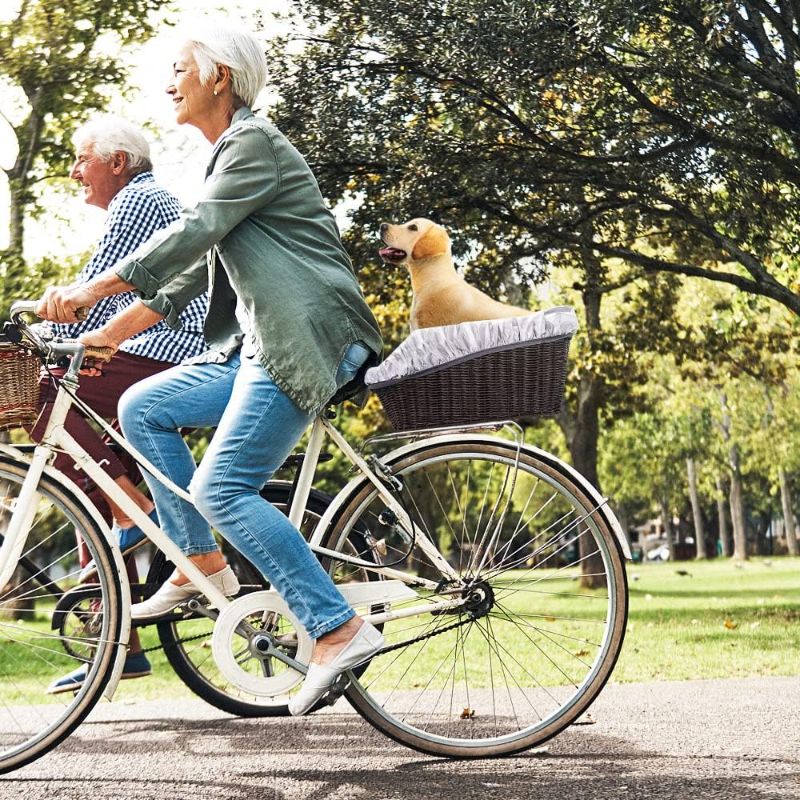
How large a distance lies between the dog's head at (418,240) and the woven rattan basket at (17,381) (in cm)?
164

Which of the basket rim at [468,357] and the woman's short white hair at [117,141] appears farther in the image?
the woman's short white hair at [117,141]

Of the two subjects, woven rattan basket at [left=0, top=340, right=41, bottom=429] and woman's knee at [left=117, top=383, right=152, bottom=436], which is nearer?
woven rattan basket at [left=0, top=340, right=41, bottom=429]

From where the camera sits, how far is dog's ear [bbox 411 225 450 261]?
15.3 feet

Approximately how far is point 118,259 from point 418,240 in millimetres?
1179

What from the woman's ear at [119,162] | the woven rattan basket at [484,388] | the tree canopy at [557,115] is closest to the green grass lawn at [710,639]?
the woven rattan basket at [484,388]

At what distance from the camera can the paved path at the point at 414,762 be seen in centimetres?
329

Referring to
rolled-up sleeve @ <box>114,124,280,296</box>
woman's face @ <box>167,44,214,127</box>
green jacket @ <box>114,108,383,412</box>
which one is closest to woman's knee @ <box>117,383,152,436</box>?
green jacket @ <box>114,108,383,412</box>

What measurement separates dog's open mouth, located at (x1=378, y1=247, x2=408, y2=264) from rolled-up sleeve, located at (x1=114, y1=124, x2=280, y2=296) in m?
0.83

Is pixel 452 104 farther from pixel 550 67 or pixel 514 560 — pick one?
pixel 514 560

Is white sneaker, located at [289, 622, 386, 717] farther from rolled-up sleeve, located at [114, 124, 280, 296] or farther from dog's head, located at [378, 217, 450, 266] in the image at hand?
dog's head, located at [378, 217, 450, 266]

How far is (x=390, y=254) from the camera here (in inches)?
164

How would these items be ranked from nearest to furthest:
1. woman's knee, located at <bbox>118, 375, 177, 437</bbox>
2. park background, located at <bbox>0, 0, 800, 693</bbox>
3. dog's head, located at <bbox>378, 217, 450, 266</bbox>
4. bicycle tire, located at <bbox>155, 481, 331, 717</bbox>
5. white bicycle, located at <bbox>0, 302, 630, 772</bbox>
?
white bicycle, located at <bbox>0, 302, 630, 772</bbox>, woman's knee, located at <bbox>118, 375, 177, 437</bbox>, bicycle tire, located at <bbox>155, 481, 331, 717</bbox>, dog's head, located at <bbox>378, 217, 450, 266</bbox>, park background, located at <bbox>0, 0, 800, 693</bbox>

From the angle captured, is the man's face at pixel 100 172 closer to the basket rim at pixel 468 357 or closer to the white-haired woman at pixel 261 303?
the white-haired woman at pixel 261 303

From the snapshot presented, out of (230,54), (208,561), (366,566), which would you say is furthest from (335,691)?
(230,54)
